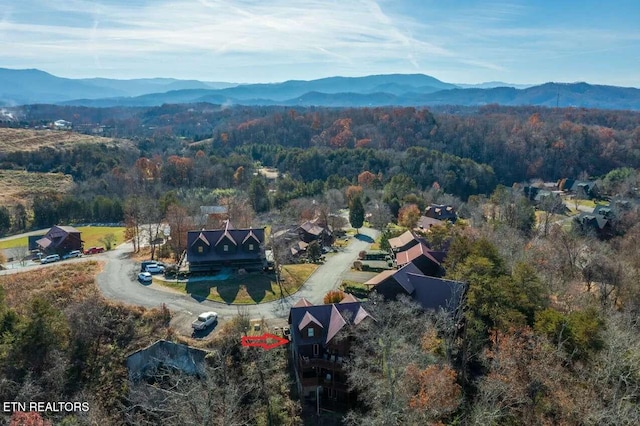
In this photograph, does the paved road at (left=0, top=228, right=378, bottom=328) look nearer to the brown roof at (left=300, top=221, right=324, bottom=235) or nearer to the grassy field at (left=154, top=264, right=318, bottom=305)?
the grassy field at (left=154, top=264, right=318, bottom=305)

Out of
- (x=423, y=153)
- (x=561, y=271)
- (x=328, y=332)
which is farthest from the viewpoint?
(x=423, y=153)

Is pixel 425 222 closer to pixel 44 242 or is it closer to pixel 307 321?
pixel 307 321

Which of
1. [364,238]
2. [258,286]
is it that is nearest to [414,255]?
[258,286]

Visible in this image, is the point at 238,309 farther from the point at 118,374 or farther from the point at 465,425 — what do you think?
the point at 465,425

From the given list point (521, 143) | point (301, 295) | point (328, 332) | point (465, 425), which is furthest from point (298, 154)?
point (465, 425)

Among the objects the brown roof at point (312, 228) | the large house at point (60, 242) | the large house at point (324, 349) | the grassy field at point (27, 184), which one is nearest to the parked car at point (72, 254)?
the large house at point (60, 242)

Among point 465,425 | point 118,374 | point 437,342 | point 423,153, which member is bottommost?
point 118,374
